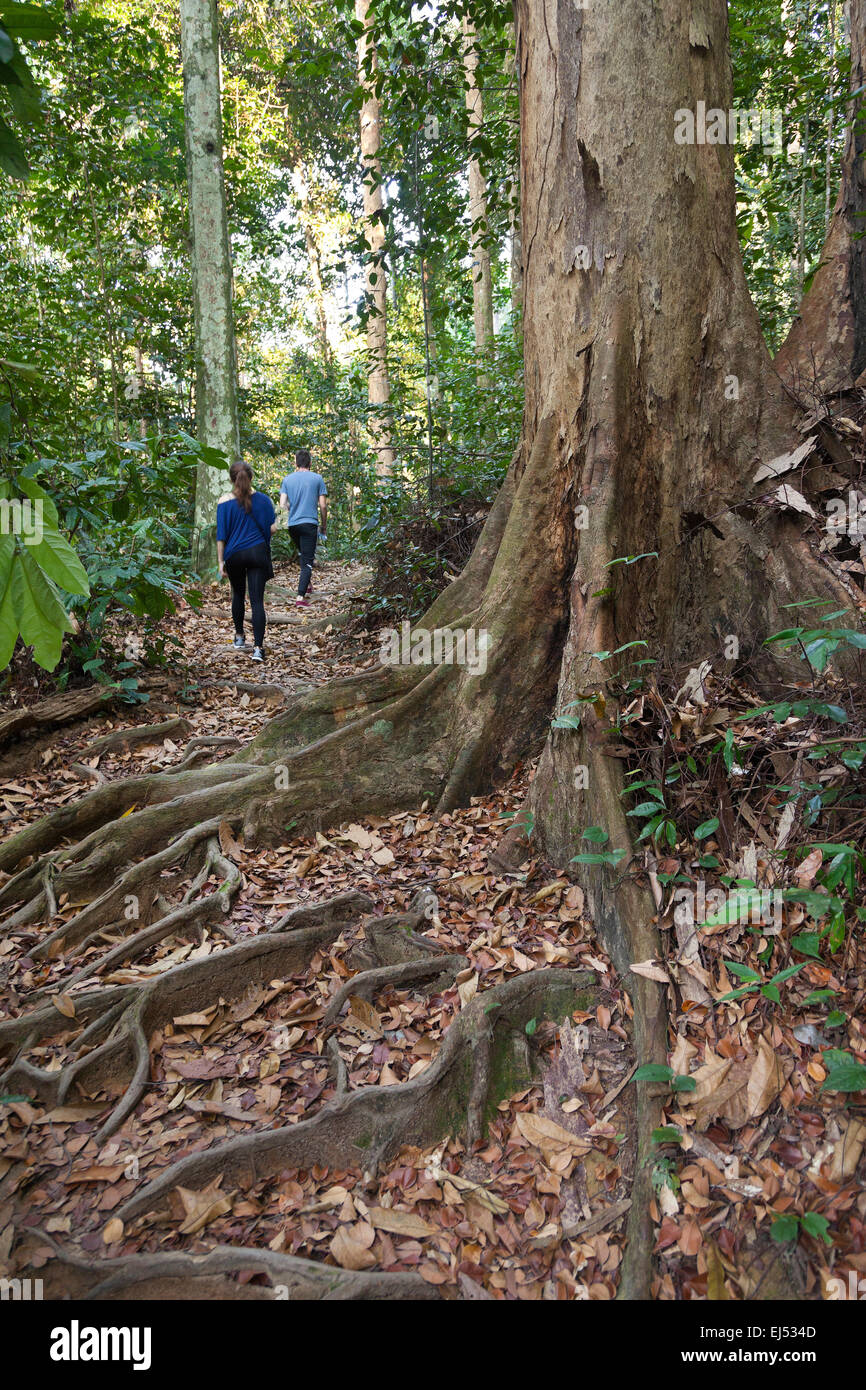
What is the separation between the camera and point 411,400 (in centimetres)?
942

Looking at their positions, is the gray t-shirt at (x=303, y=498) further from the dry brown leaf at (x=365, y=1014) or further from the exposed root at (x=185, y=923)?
the dry brown leaf at (x=365, y=1014)

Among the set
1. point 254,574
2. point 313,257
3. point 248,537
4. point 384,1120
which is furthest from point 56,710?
point 313,257

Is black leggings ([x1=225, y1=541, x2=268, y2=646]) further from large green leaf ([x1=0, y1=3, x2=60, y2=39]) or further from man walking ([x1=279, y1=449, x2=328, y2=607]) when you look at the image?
large green leaf ([x1=0, y1=3, x2=60, y2=39])

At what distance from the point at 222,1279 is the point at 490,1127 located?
930 millimetres

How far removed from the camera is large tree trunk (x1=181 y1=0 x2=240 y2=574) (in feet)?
31.6

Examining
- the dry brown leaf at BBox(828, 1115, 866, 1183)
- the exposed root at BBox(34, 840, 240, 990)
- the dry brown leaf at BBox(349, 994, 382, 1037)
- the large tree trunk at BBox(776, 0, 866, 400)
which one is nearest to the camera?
the dry brown leaf at BBox(828, 1115, 866, 1183)

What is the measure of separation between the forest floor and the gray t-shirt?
758 cm

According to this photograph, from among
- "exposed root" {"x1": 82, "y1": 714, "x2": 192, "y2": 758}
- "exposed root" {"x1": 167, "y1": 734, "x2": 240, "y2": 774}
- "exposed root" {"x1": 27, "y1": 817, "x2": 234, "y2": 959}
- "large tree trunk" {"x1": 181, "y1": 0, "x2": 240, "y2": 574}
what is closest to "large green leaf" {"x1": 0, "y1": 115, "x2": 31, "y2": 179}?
"exposed root" {"x1": 27, "y1": 817, "x2": 234, "y2": 959}

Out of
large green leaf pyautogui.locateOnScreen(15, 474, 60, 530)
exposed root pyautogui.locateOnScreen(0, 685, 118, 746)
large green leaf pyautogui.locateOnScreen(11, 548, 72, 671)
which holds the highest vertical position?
large green leaf pyautogui.locateOnScreen(15, 474, 60, 530)

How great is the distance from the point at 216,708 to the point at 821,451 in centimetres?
467

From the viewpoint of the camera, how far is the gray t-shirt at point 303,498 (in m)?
10.6
